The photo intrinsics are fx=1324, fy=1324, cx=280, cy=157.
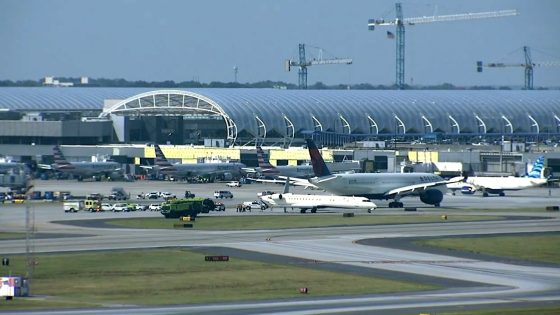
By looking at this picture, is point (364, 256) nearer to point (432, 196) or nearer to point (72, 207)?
point (72, 207)

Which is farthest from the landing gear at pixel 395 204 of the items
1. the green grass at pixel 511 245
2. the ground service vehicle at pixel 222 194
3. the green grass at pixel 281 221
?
the green grass at pixel 511 245

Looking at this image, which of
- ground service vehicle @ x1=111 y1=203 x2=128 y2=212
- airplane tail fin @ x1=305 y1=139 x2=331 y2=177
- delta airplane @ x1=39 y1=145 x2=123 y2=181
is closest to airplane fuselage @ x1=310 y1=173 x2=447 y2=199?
airplane tail fin @ x1=305 y1=139 x2=331 y2=177

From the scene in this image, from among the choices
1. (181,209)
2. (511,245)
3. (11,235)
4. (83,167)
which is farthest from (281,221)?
(83,167)

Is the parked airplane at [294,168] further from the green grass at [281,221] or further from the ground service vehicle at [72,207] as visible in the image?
the green grass at [281,221]

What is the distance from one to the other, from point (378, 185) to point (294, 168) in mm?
43507

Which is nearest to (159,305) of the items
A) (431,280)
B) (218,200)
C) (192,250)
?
(431,280)

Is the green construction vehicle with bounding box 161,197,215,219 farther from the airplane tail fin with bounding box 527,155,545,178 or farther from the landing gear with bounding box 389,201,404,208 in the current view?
the airplane tail fin with bounding box 527,155,545,178

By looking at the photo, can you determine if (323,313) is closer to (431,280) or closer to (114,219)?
(431,280)

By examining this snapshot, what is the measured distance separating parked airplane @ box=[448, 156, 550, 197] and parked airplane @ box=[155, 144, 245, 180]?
38216mm

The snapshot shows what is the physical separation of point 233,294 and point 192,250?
2080 centimetres

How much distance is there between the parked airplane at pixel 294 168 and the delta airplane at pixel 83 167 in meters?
19.8

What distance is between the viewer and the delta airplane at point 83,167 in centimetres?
17775

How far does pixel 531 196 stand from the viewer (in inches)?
5960

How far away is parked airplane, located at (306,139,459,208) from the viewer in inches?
5192
